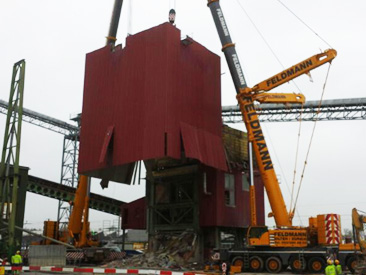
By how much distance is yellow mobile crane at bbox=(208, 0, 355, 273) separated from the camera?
2163 centimetres

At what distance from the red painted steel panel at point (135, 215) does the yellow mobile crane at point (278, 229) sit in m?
13.1

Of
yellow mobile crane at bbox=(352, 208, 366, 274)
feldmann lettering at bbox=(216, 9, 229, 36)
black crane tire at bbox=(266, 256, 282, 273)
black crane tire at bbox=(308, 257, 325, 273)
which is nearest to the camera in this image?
yellow mobile crane at bbox=(352, 208, 366, 274)

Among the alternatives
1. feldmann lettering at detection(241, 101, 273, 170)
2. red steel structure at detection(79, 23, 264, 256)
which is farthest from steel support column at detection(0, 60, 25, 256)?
feldmann lettering at detection(241, 101, 273, 170)

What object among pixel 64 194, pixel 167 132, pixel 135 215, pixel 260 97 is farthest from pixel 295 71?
pixel 64 194

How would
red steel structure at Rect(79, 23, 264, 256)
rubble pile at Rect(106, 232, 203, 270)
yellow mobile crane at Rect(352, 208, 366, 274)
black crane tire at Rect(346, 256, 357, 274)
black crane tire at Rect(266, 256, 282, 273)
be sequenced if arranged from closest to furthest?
yellow mobile crane at Rect(352, 208, 366, 274) < black crane tire at Rect(346, 256, 357, 274) < black crane tire at Rect(266, 256, 282, 273) < red steel structure at Rect(79, 23, 264, 256) < rubble pile at Rect(106, 232, 203, 270)

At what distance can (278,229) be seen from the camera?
74.2ft

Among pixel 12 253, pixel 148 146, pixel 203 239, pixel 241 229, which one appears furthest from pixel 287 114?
pixel 12 253

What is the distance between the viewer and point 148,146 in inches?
1005

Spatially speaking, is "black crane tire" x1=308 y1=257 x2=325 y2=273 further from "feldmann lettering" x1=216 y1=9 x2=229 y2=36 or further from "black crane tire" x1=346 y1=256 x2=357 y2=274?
"feldmann lettering" x1=216 y1=9 x2=229 y2=36

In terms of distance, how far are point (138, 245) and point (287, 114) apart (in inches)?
1201

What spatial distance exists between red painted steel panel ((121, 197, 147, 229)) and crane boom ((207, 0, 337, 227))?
13.7 meters

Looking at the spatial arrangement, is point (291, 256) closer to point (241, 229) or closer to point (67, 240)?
point (241, 229)

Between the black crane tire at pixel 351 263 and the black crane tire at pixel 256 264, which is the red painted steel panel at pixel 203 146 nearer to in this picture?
the black crane tire at pixel 256 264

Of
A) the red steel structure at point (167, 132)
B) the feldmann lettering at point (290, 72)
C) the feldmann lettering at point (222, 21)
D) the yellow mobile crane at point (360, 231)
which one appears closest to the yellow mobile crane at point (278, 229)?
the feldmann lettering at point (290, 72)
